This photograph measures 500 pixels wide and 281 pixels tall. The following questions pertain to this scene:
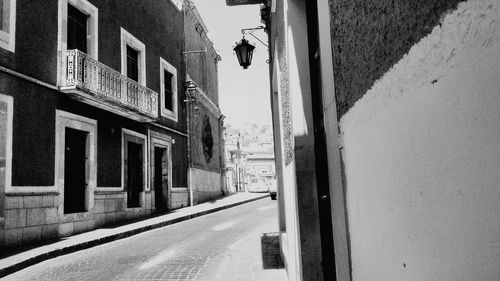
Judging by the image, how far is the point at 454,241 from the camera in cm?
71

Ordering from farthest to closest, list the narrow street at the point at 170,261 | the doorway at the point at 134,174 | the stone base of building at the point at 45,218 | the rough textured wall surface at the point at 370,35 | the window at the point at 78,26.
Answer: the doorway at the point at 134,174 < the window at the point at 78,26 < the stone base of building at the point at 45,218 < the narrow street at the point at 170,261 < the rough textured wall surface at the point at 370,35

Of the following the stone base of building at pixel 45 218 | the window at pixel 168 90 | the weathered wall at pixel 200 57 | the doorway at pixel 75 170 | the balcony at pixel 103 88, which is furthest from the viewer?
the weathered wall at pixel 200 57

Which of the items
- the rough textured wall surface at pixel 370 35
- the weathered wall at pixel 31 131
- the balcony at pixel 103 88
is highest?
the balcony at pixel 103 88

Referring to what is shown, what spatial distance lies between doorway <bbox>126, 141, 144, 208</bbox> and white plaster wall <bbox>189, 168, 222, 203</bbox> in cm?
505

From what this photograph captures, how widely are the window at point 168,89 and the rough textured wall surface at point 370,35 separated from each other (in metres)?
17.2

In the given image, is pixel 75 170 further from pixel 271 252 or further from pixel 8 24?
pixel 271 252

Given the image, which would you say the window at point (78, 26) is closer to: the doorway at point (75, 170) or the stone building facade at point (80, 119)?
the stone building facade at point (80, 119)

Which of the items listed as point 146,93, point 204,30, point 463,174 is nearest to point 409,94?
point 463,174

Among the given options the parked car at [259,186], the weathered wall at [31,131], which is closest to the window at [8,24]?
the weathered wall at [31,131]

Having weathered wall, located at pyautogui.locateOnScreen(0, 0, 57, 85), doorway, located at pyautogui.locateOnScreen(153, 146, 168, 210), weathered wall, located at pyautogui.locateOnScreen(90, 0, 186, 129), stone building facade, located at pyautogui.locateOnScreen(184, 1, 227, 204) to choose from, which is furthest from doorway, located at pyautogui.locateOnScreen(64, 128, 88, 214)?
stone building facade, located at pyautogui.locateOnScreen(184, 1, 227, 204)

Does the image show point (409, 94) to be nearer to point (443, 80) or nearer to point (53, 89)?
point (443, 80)

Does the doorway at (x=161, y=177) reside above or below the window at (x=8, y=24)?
below

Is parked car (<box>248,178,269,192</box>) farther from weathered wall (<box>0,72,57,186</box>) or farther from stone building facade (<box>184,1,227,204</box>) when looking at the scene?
weathered wall (<box>0,72,57,186</box>)

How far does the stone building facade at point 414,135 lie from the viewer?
2.04 ft
